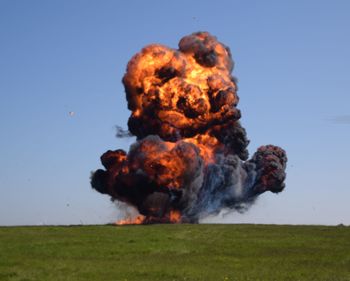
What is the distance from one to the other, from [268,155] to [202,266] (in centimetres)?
7705

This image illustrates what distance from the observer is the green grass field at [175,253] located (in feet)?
144

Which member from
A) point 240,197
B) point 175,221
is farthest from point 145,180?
point 240,197

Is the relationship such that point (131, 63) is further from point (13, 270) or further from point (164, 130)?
point (13, 270)

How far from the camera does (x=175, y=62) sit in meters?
116

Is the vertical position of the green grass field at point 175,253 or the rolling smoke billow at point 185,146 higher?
the rolling smoke billow at point 185,146

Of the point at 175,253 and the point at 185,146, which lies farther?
the point at 185,146

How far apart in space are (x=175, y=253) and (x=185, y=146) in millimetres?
52870

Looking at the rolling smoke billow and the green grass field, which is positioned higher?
the rolling smoke billow

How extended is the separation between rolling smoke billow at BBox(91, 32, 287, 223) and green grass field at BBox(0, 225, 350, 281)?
99.2 ft

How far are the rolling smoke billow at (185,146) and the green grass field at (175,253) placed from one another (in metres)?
30.2

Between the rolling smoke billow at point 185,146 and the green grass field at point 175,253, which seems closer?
the green grass field at point 175,253

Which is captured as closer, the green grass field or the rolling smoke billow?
the green grass field

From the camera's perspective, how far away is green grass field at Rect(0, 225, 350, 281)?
43.9 meters

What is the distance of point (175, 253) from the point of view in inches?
2253
